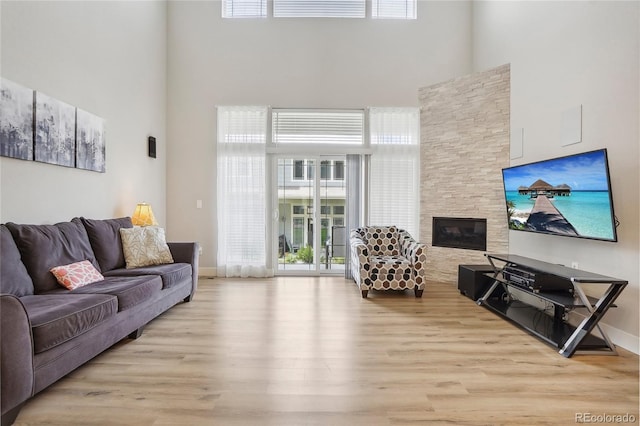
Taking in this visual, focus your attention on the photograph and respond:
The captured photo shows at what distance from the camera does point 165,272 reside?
340 cm

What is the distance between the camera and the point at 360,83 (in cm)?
556

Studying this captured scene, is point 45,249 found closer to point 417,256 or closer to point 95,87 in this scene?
point 95,87

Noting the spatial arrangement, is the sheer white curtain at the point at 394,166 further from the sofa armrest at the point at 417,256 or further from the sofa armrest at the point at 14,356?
the sofa armrest at the point at 14,356

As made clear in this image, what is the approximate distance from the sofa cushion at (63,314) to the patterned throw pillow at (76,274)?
0.81 ft

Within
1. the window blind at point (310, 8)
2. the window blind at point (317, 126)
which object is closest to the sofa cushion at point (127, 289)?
the window blind at point (317, 126)

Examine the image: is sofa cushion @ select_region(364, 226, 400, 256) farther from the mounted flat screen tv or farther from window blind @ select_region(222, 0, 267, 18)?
window blind @ select_region(222, 0, 267, 18)

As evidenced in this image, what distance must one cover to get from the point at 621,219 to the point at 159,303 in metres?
4.35

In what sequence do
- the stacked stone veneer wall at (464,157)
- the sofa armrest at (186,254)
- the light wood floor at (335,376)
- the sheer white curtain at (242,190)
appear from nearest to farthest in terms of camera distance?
the light wood floor at (335,376), the sofa armrest at (186,254), the stacked stone veneer wall at (464,157), the sheer white curtain at (242,190)

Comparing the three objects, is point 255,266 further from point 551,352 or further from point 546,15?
point 546,15

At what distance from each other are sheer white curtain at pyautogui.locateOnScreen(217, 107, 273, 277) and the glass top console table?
11.6 feet

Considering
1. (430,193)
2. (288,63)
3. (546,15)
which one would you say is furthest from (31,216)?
(546,15)

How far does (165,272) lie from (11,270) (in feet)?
4.01

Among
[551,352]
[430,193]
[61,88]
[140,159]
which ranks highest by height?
[61,88]

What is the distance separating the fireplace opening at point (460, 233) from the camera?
485cm
